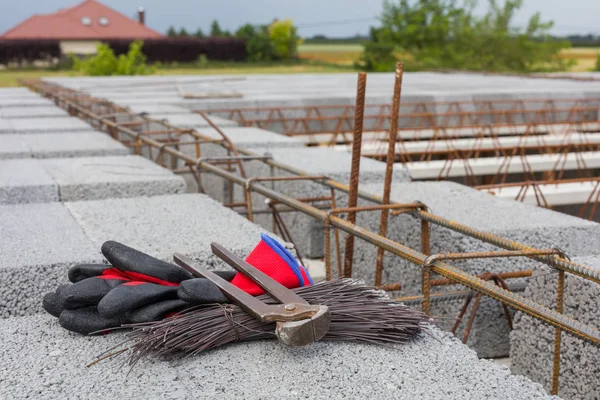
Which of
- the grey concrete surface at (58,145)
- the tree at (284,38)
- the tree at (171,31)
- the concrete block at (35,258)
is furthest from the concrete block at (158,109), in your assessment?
the tree at (171,31)

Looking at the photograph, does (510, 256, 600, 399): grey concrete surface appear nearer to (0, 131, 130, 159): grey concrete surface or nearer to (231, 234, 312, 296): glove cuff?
(231, 234, 312, 296): glove cuff

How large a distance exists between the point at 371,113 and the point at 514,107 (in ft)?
9.77

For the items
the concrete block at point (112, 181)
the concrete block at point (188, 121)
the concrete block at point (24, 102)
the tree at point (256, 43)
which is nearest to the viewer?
the concrete block at point (112, 181)

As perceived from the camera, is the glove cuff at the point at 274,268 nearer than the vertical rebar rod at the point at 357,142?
Yes

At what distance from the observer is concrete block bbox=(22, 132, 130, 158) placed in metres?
8.21

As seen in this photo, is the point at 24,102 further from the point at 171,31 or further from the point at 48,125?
the point at 171,31

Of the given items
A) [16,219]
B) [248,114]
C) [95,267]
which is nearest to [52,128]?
[248,114]

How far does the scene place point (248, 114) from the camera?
13734 millimetres

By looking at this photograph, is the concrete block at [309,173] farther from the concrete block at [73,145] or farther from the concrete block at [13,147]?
the concrete block at [13,147]

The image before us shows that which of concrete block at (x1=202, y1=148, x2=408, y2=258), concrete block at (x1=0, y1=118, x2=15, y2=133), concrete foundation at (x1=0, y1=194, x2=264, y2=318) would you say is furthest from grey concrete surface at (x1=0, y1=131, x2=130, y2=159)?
concrete foundation at (x1=0, y1=194, x2=264, y2=318)

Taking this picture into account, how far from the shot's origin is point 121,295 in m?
3.04

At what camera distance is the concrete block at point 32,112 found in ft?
41.2

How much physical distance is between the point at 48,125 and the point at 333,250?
18.9 ft

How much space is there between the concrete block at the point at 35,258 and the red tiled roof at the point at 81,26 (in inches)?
2652
